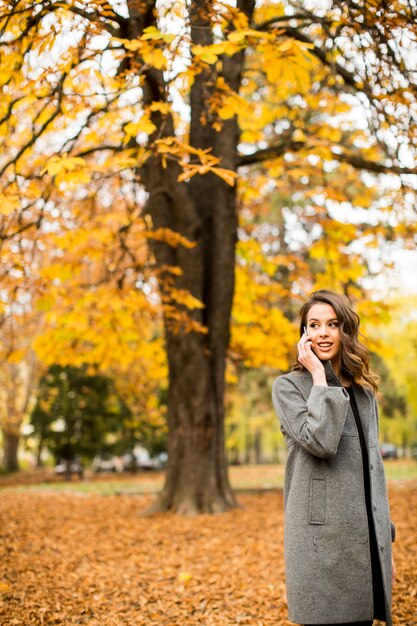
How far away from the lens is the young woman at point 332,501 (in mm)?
2223

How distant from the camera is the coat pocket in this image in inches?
89.0

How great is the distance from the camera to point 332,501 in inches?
89.3

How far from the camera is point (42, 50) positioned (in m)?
4.05

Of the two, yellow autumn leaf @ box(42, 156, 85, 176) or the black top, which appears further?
yellow autumn leaf @ box(42, 156, 85, 176)

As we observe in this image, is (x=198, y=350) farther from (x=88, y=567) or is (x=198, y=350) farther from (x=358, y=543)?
(x=358, y=543)

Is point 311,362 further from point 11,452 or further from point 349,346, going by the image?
point 11,452

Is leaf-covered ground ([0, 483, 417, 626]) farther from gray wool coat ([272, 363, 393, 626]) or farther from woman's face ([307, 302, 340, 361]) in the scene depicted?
woman's face ([307, 302, 340, 361])

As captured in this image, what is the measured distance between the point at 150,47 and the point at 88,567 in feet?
15.0

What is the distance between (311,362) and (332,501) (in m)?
0.58

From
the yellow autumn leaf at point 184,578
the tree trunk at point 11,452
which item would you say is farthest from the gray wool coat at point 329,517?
the tree trunk at point 11,452

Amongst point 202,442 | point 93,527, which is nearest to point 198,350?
point 202,442

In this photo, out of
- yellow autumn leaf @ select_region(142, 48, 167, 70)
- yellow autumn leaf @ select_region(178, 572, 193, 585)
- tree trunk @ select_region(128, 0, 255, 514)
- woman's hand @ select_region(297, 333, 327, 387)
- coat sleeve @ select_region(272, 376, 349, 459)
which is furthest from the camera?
tree trunk @ select_region(128, 0, 255, 514)

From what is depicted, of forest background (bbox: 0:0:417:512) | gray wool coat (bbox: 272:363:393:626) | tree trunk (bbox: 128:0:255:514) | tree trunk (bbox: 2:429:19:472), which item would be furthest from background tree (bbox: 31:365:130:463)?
gray wool coat (bbox: 272:363:393:626)

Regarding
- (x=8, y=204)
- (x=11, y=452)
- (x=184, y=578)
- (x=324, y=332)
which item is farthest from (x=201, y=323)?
(x=11, y=452)
